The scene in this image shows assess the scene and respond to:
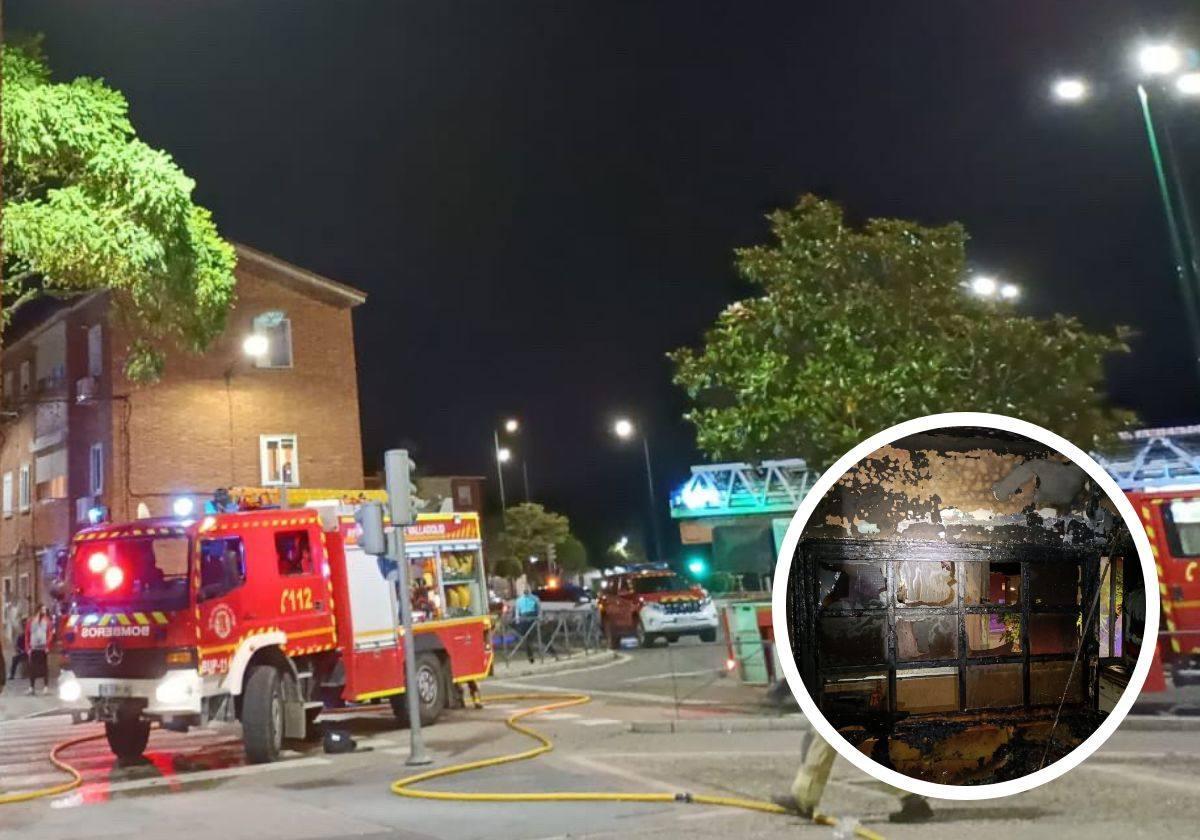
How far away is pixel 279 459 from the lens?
3462 cm

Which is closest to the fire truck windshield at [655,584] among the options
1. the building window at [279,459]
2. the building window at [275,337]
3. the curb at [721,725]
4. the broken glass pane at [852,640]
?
the building window at [279,459]

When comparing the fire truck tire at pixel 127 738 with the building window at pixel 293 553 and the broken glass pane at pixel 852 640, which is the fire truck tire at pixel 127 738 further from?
the broken glass pane at pixel 852 640

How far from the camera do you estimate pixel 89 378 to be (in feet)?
109

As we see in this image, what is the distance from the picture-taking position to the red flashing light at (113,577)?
14.2 metres

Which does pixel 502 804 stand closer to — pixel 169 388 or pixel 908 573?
pixel 908 573

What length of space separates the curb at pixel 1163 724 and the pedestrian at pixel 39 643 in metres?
20.7

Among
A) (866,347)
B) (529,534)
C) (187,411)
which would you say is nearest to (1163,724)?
(866,347)

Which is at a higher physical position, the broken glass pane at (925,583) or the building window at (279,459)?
the building window at (279,459)

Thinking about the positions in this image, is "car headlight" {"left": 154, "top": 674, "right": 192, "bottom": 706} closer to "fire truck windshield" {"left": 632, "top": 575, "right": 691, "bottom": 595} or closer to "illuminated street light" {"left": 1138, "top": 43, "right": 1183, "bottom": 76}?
"illuminated street light" {"left": 1138, "top": 43, "right": 1183, "bottom": 76}

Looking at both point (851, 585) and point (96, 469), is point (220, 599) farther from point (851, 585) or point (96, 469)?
point (96, 469)

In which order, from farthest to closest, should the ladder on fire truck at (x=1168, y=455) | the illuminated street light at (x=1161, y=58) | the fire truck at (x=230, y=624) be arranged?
1. the ladder on fire truck at (x=1168, y=455)
2. the fire truck at (x=230, y=624)
3. the illuminated street light at (x=1161, y=58)

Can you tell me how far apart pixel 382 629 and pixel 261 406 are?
1968 centimetres

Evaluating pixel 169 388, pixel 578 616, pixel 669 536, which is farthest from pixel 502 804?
pixel 669 536

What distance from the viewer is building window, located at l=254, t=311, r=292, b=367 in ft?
114
